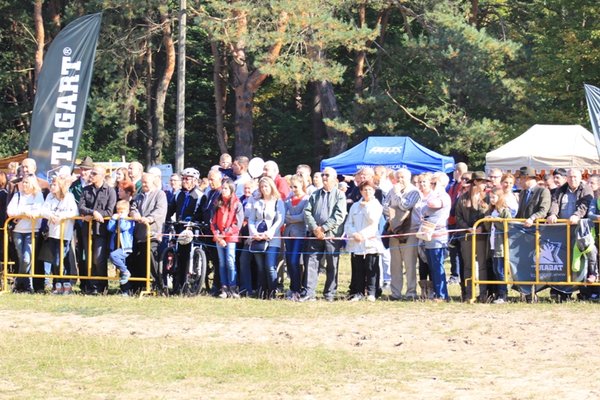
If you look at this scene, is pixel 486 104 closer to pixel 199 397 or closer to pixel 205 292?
pixel 205 292

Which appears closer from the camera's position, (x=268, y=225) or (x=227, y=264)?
(x=268, y=225)

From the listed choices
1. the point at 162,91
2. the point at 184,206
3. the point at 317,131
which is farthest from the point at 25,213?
the point at 317,131

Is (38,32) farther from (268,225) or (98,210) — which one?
(268,225)

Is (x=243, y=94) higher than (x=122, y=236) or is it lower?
higher

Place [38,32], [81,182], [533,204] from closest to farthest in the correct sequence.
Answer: [533,204] < [81,182] < [38,32]

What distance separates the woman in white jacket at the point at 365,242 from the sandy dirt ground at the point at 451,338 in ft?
3.90

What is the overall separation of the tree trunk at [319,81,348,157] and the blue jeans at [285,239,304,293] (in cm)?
2682

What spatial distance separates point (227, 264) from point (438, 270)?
2.95m

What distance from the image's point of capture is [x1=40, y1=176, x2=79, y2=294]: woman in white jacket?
54.5 ft

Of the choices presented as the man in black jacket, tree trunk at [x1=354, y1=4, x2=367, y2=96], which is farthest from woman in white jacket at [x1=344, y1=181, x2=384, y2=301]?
tree trunk at [x1=354, y1=4, x2=367, y2=96]

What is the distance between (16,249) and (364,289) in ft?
17.2

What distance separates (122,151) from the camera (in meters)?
50.2

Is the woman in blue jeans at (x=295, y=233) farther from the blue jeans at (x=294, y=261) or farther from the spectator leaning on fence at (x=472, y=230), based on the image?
the spectator leaning on fence at (x=472, y=230)

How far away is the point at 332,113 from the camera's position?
141ft
